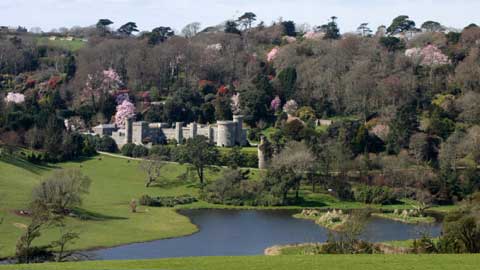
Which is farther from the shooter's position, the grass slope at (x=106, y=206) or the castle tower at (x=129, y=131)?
the castle tower at (x=129, y=131)

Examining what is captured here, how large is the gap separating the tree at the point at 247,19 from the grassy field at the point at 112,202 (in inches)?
1910

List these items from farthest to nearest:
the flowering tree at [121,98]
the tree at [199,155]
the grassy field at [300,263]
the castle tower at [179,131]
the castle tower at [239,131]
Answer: the flowering tree at [121,98], the castle tower at [179,131], the castle tower at [239,131], the tree at [199,155], the grassy field at [300,263]

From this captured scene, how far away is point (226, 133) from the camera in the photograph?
68.1 meters

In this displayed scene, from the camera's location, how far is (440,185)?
2259 inches

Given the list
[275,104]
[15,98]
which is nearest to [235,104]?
[275,104]

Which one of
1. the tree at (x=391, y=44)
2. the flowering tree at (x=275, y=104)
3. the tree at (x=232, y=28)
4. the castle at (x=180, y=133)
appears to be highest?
the tree at (x=232, y=28)

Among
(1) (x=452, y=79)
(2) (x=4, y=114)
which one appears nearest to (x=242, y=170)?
(2) (x=4, y=114)

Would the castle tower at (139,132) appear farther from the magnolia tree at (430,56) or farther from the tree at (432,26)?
the tree at (432,26)

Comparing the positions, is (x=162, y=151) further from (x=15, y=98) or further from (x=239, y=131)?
(x=15, y=98)

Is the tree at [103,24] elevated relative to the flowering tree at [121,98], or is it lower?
elevated

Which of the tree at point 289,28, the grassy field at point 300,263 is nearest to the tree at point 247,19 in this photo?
the tree at point 289,28

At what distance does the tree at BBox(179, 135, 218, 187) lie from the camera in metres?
59.6

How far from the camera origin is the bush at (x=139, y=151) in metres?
65.9

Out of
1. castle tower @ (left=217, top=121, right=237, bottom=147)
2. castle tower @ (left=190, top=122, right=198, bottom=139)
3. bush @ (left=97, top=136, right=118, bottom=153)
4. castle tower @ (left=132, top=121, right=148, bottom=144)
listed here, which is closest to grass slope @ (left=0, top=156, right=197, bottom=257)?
bush @ (left=97, top=136, right=118, bottom=153)
